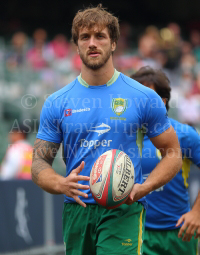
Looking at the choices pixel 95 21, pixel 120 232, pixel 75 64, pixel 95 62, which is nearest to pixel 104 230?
pixel 120 232

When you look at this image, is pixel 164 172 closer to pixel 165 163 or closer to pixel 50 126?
pixel 165 163

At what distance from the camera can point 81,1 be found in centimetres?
1997

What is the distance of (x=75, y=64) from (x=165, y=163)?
910 centimetres

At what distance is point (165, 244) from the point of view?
4941 millimetres

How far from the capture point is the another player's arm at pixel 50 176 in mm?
3523

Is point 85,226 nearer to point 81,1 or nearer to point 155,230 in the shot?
point 155,230

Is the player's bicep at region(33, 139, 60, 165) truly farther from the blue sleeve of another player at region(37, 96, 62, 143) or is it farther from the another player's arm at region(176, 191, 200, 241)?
the another player's arm at region(176, 191, 200, 241)

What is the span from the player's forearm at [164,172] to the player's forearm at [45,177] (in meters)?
0.71

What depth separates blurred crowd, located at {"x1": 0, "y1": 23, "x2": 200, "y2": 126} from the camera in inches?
469

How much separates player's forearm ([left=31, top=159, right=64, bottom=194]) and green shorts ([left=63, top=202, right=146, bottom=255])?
0.40 m

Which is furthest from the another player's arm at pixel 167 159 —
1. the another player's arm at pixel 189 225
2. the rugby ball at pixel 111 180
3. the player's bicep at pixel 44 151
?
the player's bicep at pixel 44 151

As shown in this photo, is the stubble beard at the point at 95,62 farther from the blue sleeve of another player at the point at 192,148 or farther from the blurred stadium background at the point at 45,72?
the blurred stadium background at the point at 45,72

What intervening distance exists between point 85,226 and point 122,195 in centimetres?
57

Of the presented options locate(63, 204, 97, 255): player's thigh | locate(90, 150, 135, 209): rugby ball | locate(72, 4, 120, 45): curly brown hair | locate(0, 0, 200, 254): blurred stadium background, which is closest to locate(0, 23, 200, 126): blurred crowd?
locate(0, 0, 200, 254): blurred stadium background
